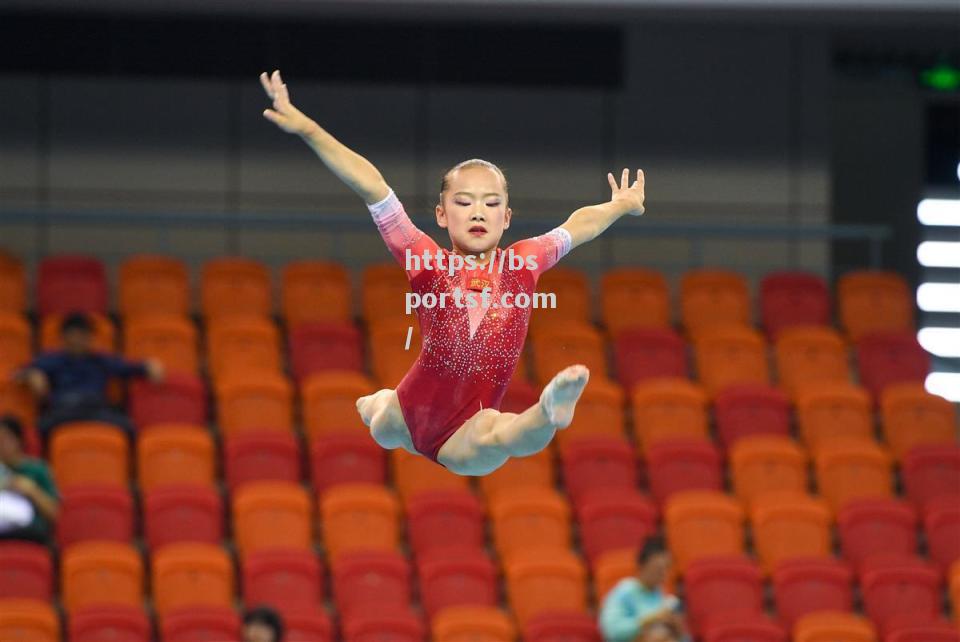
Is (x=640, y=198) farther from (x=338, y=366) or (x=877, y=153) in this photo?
(x=877, y=153)

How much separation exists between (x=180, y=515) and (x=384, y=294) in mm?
2389

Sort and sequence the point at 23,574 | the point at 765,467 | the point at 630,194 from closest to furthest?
the point at 630,194, the point at 23,574, the point at 765,467

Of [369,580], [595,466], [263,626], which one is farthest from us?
[595,466]

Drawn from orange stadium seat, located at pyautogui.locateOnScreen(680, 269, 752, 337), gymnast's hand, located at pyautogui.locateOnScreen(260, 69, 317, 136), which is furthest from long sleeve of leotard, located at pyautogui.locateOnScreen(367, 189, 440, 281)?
orange stadium seat, located at pyautogui.locateOnScreen(680, 269, 752, 337)

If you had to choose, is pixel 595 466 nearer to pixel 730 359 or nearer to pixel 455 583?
pixel 455 583

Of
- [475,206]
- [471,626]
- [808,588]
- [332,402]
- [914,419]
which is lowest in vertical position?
[471,626]

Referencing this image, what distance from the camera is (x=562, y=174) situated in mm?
11906

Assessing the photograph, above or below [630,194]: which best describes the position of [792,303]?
above

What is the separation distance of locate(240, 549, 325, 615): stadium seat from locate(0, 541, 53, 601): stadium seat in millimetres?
930

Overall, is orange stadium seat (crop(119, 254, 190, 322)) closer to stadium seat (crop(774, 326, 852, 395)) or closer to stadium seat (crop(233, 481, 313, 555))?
stadium seat (crop(233, 481, 313, 555))

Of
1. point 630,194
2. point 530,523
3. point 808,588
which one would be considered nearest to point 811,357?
point 808,588

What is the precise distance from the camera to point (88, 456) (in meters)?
8.73

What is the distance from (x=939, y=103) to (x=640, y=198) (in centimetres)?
978

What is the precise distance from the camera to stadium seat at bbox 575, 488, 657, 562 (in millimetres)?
8711
